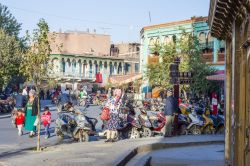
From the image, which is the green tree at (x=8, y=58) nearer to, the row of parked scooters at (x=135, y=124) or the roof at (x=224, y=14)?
the row of parked scooters at (x=135, y=124)

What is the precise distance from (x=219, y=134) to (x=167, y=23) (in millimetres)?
42973

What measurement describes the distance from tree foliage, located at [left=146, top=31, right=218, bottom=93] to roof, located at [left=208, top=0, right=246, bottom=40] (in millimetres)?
30060

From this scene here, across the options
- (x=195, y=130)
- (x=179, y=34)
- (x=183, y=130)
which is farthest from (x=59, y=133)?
(x=179, y=34)

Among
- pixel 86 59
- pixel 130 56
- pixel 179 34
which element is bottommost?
pixel 86 59

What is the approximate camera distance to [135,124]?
19828 millimetres

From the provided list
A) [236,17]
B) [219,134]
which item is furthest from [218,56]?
[236,17]

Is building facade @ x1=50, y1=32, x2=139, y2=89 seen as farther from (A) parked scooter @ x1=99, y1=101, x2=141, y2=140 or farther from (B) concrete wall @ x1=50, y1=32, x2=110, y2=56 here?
(A) parked scooter @ x1=99, y1=101, x2=141, y2=140

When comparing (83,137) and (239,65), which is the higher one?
(239,65)

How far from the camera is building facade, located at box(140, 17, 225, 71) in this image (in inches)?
1991

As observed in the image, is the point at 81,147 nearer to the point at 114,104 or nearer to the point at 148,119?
the point at 114,104

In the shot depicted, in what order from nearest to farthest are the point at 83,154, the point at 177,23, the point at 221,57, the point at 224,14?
the point at 224,14 → the point at 83,154 → the point at 221,57 → the point at 177,23

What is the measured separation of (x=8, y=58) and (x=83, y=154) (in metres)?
31.5

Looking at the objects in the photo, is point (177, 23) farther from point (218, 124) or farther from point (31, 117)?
point (31, 117)

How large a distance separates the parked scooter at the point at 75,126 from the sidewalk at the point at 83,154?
1439mm
